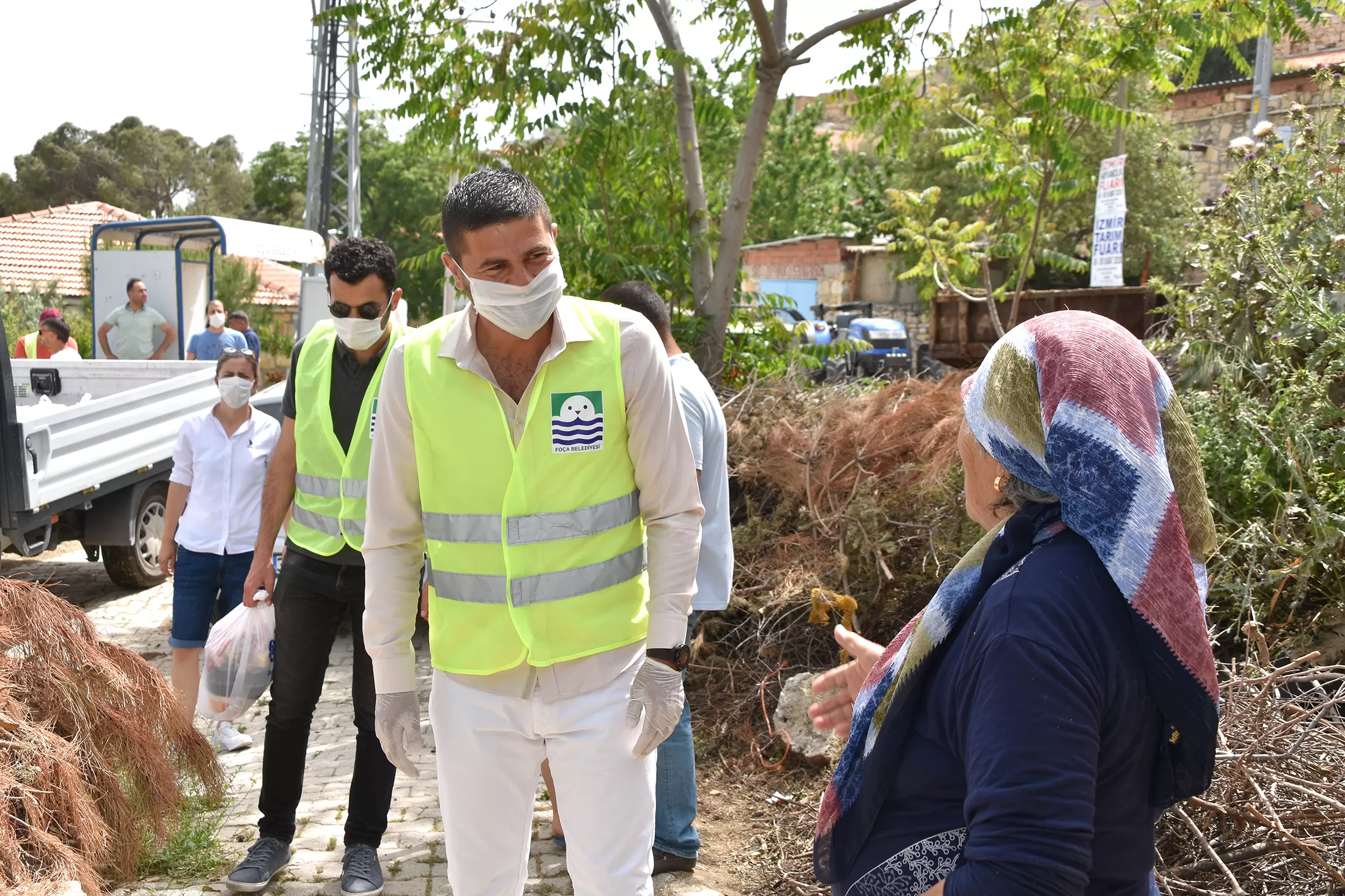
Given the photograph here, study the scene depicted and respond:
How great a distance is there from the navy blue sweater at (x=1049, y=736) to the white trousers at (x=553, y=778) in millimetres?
1149

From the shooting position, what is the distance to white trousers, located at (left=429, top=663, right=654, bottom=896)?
2.56 metres

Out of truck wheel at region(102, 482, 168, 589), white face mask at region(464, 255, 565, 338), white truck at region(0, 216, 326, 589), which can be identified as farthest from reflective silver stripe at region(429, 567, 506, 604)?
truck wheel at region(102, 482, 168, 589)

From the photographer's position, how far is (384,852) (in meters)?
4.10

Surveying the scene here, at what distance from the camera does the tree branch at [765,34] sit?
6.73 meters

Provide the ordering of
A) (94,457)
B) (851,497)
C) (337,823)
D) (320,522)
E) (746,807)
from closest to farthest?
(320,522), (337,823), (746,807), (851,497), (94,457)

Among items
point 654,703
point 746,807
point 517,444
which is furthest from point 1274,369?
point 517,444

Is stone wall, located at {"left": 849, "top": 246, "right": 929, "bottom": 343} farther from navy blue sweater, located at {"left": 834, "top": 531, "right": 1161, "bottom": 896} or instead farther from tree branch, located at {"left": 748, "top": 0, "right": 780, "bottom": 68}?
navy blue sweater, located at {"left": 834, "top": 531, "right": 1161, "bottom": 896}

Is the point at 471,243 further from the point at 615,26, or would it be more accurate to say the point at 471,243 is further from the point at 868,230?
the point at 868,230

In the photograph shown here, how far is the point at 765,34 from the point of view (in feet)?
22.9

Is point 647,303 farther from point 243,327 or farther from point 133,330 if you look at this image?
point 243,327

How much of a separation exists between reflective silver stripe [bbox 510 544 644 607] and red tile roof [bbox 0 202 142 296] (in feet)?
98.7

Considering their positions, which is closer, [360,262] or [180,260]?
[360,262]

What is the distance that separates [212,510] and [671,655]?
9.93ft

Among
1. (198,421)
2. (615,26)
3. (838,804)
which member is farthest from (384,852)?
(615,26)
